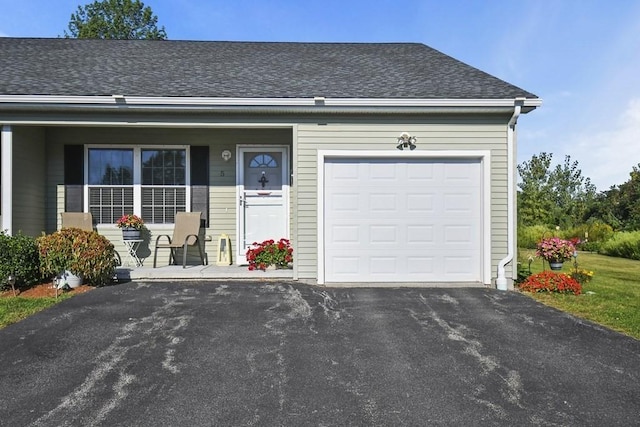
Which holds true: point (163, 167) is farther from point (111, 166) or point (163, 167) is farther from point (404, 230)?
point (404, 230)

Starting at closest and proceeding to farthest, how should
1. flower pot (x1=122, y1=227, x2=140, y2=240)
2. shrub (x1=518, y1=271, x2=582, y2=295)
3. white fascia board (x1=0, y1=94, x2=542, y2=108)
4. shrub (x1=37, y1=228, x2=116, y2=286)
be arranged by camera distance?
shrub (x1=37, y1=228, x2=116, y2=286) < shrub (x1=518, y1=271, x2=582, y2=295) < white fascia board (x1=0, y1=94, x2=542, y2=108) < flower pot (x1=122, y1=227, x2=140, y2=240)

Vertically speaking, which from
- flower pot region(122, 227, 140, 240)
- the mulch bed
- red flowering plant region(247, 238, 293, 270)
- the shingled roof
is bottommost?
the mulch bed

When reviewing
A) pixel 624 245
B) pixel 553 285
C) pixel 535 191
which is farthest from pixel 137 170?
pixel 535 191

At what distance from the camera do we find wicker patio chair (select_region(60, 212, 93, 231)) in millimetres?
7512

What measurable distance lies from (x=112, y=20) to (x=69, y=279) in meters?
18.7

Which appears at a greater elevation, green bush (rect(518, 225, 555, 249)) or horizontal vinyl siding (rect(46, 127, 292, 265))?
horizontal vinyl siding (rect(46, 127, 292, 265))

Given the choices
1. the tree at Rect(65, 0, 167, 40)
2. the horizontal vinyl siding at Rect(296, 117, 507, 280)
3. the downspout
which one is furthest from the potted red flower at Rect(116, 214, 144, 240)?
the tree at Rect(65, 0, 167, 40)

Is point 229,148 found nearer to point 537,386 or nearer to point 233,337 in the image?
point 233,337

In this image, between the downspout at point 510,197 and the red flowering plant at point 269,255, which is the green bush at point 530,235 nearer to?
the downspout at point 510,197

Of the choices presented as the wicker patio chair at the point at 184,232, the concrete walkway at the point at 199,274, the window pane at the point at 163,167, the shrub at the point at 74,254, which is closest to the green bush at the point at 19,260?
the shrub at the point at 74,254

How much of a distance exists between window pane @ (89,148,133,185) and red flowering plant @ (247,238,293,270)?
2.65m

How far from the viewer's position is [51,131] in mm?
7711

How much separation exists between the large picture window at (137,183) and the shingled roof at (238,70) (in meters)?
1.37

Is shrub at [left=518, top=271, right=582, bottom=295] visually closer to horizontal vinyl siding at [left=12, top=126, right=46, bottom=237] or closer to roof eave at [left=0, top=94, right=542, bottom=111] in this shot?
roof eave at [left=0, top=94, right=542, bottom=111]
